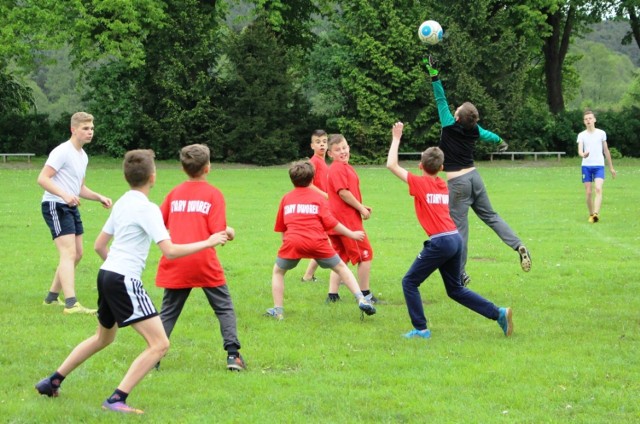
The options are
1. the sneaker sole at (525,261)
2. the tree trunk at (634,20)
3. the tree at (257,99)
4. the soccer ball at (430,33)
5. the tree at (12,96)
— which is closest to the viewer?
the sneaker sole at (525,261)

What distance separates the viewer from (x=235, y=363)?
282 inches

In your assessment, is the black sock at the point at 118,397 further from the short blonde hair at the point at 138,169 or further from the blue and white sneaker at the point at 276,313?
the blue and white sneaker at the point at 276,313

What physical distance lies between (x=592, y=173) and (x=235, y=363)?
42.9 ft

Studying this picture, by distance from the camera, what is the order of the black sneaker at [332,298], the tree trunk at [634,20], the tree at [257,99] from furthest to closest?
the tree trunk at [634,20] → the tree at [257,99] → the black sneaker at [332,298]

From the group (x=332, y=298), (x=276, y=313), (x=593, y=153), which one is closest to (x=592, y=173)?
(x=593, y=153)

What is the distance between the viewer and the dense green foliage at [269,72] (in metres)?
41.0

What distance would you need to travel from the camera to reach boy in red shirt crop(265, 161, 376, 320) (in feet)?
29.3

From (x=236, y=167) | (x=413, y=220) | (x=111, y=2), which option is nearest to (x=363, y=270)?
(x=413, y=220)

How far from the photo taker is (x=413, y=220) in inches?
749

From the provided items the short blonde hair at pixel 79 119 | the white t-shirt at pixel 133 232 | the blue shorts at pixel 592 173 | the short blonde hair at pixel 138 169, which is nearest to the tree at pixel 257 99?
the blue shorts at pixel 592 173

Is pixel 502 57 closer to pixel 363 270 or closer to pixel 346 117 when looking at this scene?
pixel 346 117

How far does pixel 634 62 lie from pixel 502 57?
116617mm

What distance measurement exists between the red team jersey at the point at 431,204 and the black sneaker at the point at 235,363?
7.15 feet

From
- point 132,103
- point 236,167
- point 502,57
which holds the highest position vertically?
point 502,57
